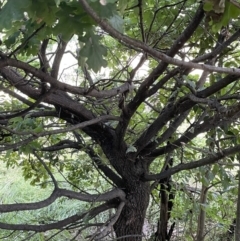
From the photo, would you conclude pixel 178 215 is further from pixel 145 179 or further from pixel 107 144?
pixel 107 144

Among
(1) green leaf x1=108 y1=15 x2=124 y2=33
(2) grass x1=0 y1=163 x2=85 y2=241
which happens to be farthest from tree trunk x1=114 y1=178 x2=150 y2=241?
(2) grass x1=0 y1=163 x2=85 y2=241

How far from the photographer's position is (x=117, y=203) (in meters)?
1.26

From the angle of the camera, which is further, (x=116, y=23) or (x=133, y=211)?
(x=133, y=211)

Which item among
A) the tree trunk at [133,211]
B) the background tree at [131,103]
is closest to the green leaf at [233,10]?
the background tree at [131,103]

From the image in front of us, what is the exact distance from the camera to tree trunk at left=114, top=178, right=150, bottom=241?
125 cm

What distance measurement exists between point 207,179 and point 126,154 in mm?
263

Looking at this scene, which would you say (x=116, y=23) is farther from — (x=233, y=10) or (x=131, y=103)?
(x=131, y=103)

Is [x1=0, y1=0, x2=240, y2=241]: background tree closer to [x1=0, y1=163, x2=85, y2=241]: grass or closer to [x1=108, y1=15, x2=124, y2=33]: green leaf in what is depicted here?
[x1=108, y1=15, x2=124, y2=33]: green leaf

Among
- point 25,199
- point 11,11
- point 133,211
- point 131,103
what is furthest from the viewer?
point 25,199

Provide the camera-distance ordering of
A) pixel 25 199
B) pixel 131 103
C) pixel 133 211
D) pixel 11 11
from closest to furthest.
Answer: pixel 11 11, pixel 131 103, pixel 133 211, pixel 25 199

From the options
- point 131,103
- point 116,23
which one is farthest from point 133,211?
point 116,23

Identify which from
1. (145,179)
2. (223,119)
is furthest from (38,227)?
(223,119)

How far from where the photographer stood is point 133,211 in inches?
49.6

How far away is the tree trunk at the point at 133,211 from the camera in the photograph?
1255 millimetres
